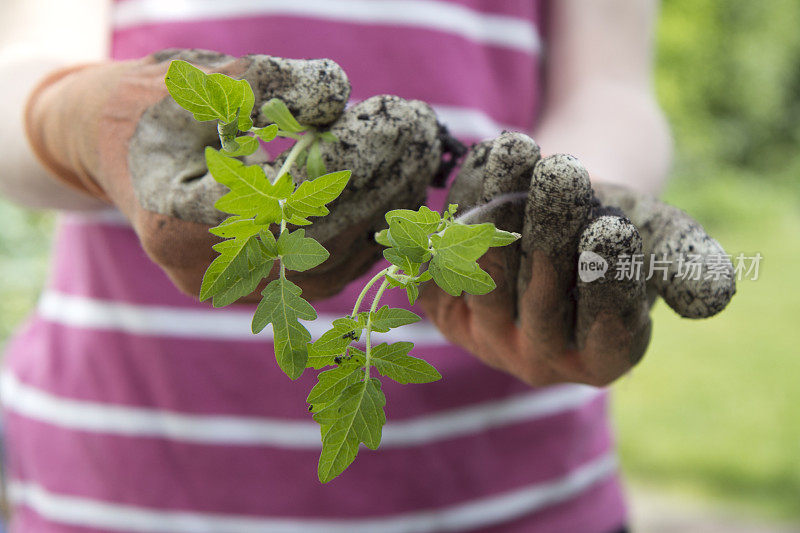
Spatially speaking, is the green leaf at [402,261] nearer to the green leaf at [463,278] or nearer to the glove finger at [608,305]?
the green leaf at [463,278]

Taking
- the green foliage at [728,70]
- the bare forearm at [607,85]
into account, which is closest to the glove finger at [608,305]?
the bare forearm at [607,85]

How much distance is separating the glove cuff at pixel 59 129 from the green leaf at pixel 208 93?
0.35 metres

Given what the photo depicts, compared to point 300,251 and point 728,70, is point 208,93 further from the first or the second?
point 728,70

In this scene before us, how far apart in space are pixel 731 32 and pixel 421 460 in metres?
8.38

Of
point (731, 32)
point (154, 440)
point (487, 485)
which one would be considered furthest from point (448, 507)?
point (731, 32)

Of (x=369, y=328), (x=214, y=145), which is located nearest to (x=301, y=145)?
(x=214, y=145)

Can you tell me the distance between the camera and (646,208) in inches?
34.9

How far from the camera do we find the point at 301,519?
1.45 m

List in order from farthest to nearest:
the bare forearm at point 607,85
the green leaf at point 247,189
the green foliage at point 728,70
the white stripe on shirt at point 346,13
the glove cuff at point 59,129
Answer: the green foliage at point 728,70, the bare forearm at point 607,85, the white stripe on shirt at point 346,13, the glove cuff at point 59,129, the green leaf at point 247,189

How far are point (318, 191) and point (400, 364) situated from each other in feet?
0.59

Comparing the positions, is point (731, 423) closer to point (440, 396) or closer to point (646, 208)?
point (440, 396)

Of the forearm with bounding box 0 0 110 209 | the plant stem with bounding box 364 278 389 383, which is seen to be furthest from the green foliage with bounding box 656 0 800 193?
the plant stem with bounding box 364 278 389 383

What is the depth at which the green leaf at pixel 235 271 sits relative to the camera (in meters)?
0.65

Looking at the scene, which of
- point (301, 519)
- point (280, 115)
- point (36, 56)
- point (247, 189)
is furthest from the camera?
point (301, 519)
